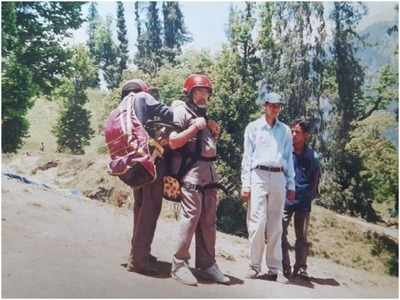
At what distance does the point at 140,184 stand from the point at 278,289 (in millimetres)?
1360

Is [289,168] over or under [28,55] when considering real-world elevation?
under

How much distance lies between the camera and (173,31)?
22.6 ft

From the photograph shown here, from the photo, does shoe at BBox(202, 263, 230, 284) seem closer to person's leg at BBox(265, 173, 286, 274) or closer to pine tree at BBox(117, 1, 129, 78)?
person's leg at BBox(265, 173, 286, 274)

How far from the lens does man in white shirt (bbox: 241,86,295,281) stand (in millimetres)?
4598

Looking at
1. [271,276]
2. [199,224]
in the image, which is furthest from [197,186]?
[271,276]

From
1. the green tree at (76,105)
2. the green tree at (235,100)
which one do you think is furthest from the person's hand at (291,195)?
the green tree at (76,105)

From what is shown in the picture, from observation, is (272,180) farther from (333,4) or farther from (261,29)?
(333,4)

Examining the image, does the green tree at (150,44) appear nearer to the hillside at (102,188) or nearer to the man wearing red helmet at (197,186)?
the hillside at (102,188)

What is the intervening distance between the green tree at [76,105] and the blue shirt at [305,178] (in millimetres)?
2413

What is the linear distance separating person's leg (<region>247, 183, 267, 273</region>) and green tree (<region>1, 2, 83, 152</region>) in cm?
268

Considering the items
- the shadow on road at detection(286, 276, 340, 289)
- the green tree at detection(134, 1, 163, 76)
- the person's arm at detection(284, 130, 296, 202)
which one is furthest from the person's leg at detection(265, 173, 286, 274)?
the green tree at detection(134, 1, 163, 76)

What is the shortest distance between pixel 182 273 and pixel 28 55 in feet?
11.1

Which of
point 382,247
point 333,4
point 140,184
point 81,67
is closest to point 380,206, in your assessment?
point 382,247

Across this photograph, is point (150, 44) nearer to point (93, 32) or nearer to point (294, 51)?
point (93, 32)
